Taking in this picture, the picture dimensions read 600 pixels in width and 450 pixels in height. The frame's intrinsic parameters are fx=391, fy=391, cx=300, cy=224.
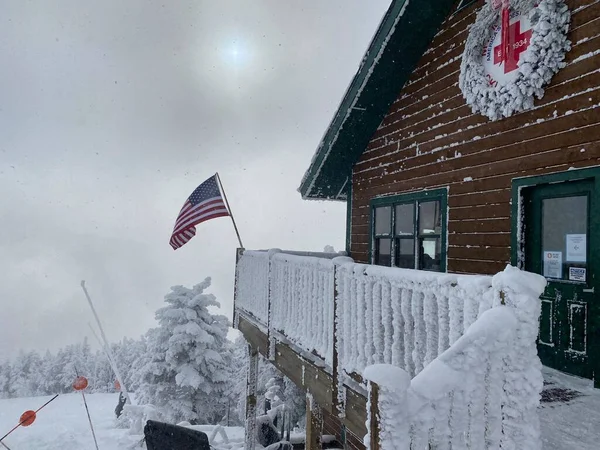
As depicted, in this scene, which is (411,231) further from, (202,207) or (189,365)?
(189,365)

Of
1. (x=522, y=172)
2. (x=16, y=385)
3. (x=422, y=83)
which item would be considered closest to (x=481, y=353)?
(x=522, y=172)

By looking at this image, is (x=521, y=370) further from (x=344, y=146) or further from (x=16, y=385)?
(x=16, y=385)

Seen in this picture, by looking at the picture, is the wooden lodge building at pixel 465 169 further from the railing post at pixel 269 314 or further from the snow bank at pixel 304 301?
the snow bank at pixel 304 301

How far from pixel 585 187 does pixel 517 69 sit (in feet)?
6.39

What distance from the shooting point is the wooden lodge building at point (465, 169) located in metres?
4.58

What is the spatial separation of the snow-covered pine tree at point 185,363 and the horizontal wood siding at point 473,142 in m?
15.9

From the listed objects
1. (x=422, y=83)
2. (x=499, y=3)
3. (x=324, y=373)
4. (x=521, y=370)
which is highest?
(x=499, y=3)

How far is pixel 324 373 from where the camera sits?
4.45 metres

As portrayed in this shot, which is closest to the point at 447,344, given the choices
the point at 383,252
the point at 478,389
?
the point at 478,389

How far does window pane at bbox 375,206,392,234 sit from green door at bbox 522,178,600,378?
325 centimetres

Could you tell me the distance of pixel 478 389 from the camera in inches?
83.9

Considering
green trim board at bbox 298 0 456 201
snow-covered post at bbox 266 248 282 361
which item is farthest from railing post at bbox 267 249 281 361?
green trim board at bbox 298 0 456 201

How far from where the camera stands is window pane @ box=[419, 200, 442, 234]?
698 cm

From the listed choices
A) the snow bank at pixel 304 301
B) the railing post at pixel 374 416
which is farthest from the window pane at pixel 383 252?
the railing post at pixel 374 416
